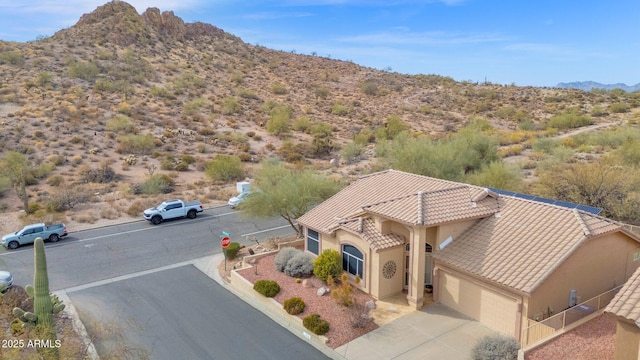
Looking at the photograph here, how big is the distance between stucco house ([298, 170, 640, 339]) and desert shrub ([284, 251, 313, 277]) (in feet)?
4.46

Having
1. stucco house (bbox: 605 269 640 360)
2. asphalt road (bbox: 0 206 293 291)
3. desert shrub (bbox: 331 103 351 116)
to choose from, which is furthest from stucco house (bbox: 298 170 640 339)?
desert shrub (bbox: 331 103 351 116)

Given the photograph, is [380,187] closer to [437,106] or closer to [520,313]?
[520,313]

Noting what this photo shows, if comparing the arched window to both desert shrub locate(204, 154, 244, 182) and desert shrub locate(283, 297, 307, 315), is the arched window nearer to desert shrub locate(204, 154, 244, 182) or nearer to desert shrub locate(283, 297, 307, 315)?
desert shrub locate(283, 297, 307, 315)

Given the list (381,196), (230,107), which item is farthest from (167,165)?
(381,196)

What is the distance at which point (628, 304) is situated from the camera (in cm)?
1197

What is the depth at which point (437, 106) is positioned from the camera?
288ft

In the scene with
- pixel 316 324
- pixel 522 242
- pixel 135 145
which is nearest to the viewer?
pixel 316 324

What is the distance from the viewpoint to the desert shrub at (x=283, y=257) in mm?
23156

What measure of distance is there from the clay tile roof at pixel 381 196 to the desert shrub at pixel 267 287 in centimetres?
361

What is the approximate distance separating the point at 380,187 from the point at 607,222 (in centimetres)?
1052

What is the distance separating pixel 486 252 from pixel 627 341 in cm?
710

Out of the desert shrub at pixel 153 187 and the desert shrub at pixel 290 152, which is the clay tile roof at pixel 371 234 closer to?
the desert shrub at pixel 153 187

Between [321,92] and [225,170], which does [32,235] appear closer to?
[225,170]

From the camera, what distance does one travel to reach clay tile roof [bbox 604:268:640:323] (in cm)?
1153
